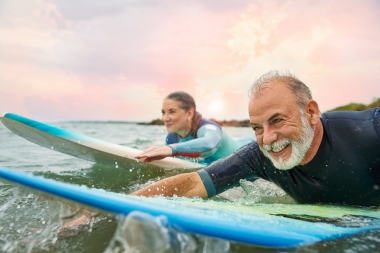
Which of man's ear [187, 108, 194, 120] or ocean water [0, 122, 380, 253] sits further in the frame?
man's ear [187, 108, 194, 120]

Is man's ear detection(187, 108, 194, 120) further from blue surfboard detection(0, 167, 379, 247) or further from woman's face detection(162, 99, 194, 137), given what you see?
blue surfboard detection(0, 167, 379, 247)

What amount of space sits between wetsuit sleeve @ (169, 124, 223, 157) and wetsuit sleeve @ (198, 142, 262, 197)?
61.5 inches

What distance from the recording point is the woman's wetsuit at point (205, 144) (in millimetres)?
4500

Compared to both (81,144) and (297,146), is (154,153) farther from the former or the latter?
(297,146)

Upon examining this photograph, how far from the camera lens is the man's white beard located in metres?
2.42

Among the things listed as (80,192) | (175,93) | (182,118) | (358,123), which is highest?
(175,93)

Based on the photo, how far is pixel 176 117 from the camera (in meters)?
5.18

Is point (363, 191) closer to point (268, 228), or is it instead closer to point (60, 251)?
point (268, 228)

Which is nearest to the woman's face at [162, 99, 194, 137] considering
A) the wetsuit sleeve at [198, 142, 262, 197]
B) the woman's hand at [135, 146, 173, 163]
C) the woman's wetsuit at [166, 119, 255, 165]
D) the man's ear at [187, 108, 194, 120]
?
the man's ear at [187, 108, 194, 120]

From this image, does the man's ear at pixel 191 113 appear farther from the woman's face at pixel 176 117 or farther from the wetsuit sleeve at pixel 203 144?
the wetsuit sleeve at pixel 203 144

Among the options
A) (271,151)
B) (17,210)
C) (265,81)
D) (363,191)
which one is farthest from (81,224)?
(363,191)

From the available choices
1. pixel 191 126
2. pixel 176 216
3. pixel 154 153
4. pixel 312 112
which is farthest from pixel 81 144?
pixel 176 216

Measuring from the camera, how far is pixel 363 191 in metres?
2.56

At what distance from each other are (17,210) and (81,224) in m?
0.91
